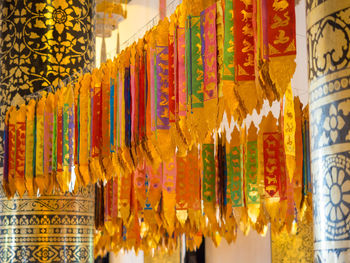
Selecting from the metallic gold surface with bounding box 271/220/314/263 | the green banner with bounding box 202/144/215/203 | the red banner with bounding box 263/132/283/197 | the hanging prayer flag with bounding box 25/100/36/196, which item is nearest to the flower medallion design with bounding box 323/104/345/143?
the red banner with bounding box 263/132/283/197

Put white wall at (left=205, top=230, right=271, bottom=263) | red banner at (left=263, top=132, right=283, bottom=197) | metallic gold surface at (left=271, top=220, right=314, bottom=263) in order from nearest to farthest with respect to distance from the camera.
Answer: red banner at (left=263, top=132, right=283, bottom=197), metallic gold surface at (left=271, top=220, right=314, bottom=263), white wall at (left=205, top=230, right=271, bottom=263)

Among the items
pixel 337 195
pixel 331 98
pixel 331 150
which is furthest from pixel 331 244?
pixel 331 98

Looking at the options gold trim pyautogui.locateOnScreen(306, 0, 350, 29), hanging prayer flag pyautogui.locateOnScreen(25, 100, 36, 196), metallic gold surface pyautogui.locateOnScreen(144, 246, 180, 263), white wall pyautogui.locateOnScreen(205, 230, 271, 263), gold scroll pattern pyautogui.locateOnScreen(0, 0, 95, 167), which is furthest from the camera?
metallic gold surface pyautogui.locateOnScreen(144, 246, 180, 263)

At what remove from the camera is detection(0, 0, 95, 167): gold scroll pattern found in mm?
6027

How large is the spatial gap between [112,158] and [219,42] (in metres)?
1.55

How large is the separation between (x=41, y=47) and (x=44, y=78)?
10.4 inches

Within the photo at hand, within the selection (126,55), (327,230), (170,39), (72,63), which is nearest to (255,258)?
(72,63)

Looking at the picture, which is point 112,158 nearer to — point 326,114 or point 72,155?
point 72,155

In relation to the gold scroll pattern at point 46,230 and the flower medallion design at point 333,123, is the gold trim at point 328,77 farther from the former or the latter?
the gold scroll pattern at point 46,230

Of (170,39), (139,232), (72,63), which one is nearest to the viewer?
(170,39)

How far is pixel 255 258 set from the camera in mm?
7906

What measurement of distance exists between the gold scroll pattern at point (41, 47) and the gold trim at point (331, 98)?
3.89 meters

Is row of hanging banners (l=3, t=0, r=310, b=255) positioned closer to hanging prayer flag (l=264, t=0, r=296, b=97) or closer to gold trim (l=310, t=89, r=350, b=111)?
hanging prayer flag (l=264, t=0, r=296, b=97)

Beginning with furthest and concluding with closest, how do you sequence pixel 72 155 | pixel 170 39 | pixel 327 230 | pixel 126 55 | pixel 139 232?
pixel 139 232
pixel 72 155
pixel 126 55
pixel 170 39
pixel 327 230
